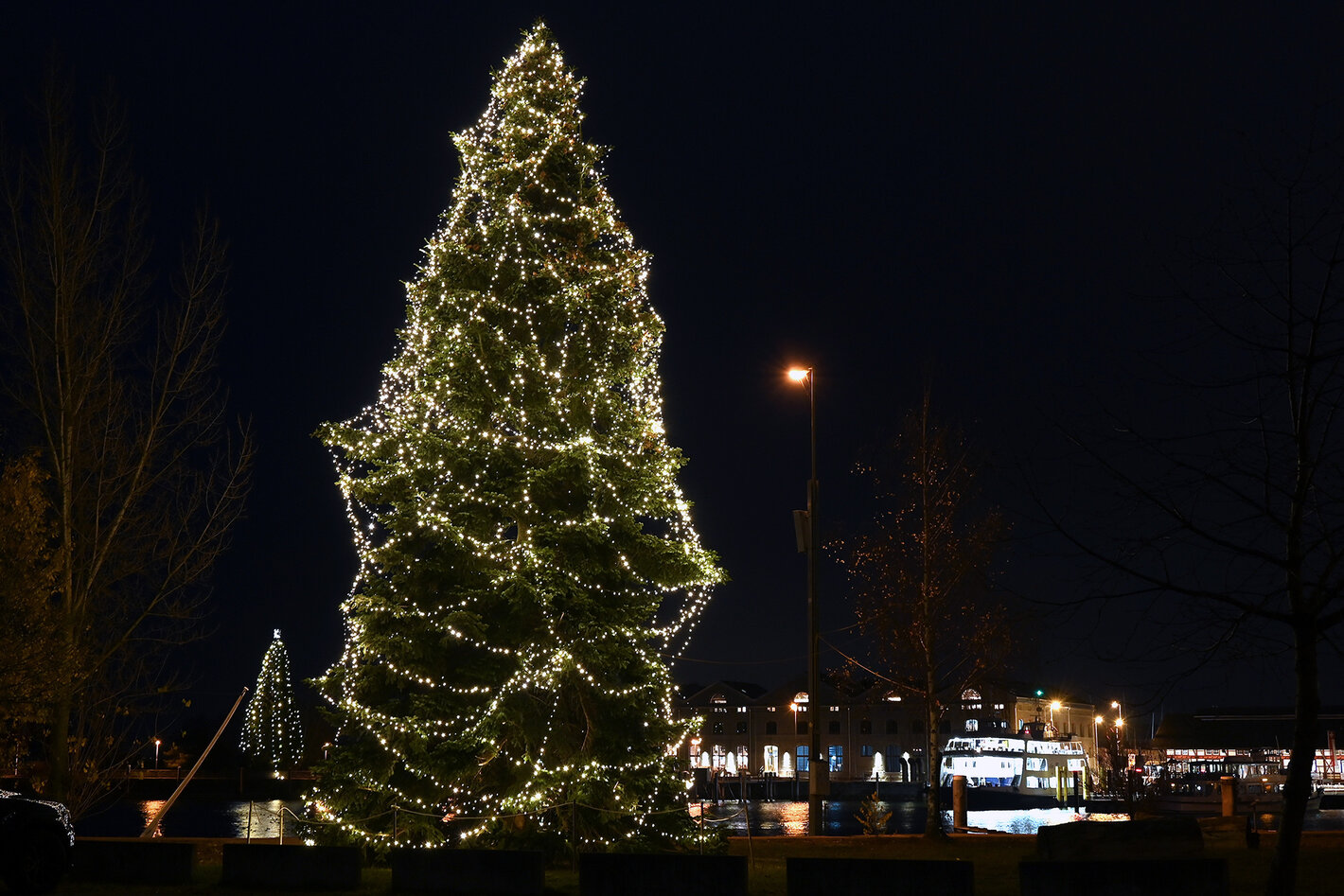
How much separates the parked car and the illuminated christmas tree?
72.0 meters

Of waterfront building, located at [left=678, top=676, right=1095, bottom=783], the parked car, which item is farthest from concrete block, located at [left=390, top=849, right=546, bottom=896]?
waterfront building, located at [left=678, top=676, right=1095, bottom=783]

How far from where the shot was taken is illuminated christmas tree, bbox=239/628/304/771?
8631cm

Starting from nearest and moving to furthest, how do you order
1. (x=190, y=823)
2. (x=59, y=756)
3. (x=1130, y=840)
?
(x=1130, y=840) → (x=59, y=756) → (x=190, y=823)

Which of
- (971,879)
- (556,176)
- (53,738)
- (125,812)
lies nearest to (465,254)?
(556,176)

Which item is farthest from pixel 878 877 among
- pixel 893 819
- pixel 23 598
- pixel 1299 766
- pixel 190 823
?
pixel 190 823

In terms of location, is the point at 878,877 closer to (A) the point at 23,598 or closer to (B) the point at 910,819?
(A) the point at 23,598

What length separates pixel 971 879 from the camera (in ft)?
40.7

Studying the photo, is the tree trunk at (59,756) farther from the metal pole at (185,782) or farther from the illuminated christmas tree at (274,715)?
the illuminated christmas tree at (274,715)

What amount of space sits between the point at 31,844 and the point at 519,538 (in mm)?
9157

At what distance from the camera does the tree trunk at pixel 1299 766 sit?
10914mm

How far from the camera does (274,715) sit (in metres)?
89.2

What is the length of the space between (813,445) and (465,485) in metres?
8.73

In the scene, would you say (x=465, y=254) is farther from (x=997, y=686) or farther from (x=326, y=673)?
(x=997, y=686)

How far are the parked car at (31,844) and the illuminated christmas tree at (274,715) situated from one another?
236 ft
